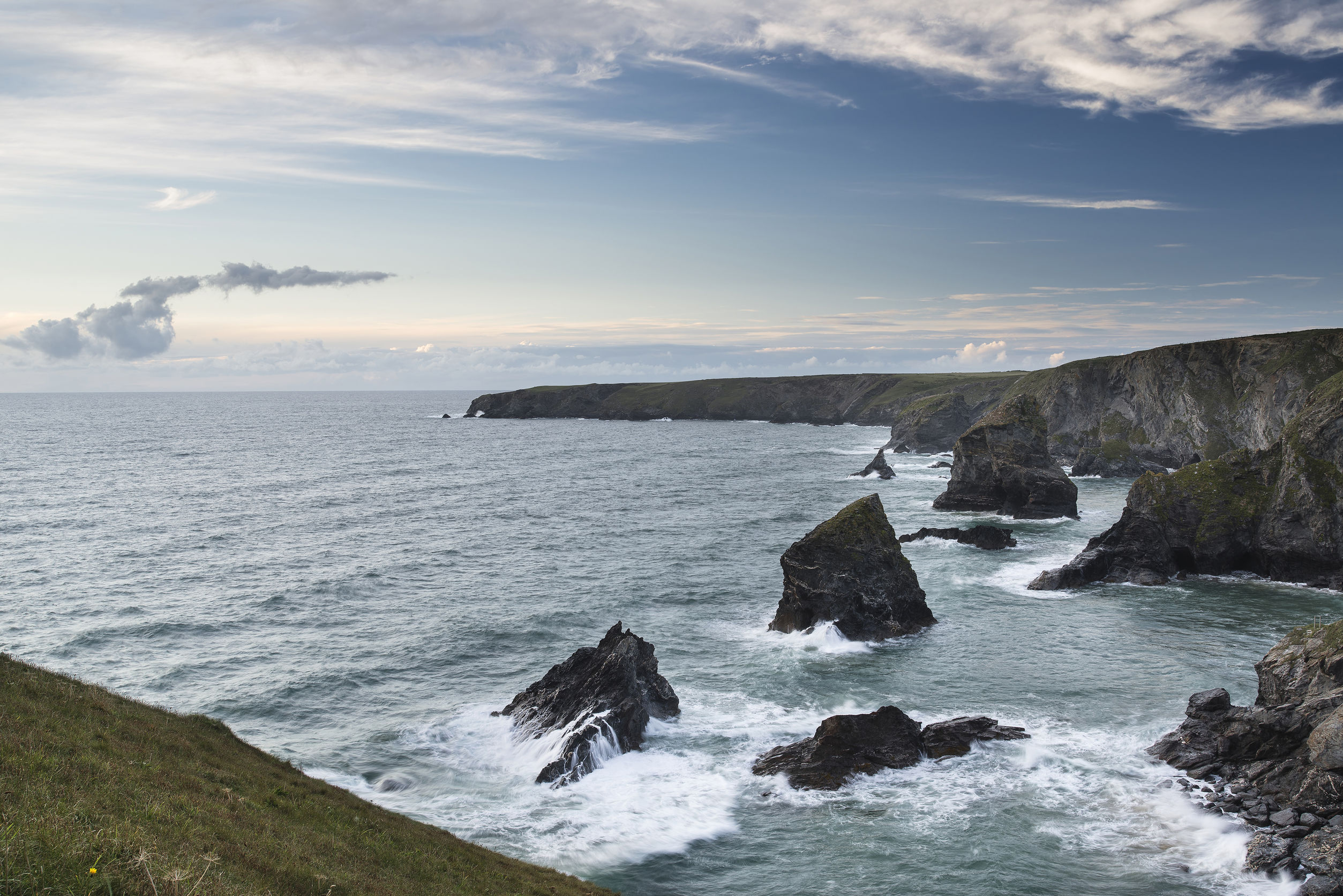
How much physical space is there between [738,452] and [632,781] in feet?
423

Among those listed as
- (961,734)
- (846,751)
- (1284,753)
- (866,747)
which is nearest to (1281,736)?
(1284,753)

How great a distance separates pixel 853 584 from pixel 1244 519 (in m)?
31.6

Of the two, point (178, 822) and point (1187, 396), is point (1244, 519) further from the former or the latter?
point (178, 822)

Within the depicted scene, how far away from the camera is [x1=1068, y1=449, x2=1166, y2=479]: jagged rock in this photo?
368 feet

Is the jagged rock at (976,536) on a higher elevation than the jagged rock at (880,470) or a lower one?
lower

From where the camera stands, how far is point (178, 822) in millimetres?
15562

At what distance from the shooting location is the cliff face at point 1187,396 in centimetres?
9112

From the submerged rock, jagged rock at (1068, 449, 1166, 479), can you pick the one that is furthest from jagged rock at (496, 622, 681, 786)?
jagged rock at (1068, 449, 1166, 479)

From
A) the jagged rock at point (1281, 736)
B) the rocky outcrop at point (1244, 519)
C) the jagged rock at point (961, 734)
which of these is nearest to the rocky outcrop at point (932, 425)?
the rocky outcrop at point (1244, 519)

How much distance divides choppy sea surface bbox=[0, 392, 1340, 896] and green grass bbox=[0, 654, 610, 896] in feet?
16.3

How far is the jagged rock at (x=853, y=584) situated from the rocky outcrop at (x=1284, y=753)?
52.0ft

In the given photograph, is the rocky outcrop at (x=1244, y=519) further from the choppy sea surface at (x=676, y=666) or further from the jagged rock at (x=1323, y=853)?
the jagged rock at (x=1323, y=853)

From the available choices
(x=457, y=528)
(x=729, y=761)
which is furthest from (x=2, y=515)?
(x=729, y=761)

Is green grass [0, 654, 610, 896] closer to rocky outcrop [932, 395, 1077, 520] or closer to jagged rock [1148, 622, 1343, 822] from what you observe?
jagged rock [1148, 622, 1343, 822]
